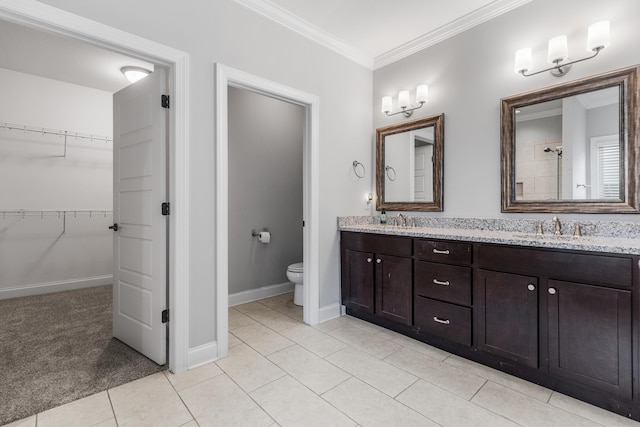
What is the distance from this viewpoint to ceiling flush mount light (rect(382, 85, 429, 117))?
2867 mm

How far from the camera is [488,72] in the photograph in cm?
254

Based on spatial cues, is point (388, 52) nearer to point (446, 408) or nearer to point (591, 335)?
point (591, 335)

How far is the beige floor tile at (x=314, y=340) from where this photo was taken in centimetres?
234

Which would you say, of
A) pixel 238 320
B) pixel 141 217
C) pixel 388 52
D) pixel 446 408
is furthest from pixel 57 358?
pixel 388 52

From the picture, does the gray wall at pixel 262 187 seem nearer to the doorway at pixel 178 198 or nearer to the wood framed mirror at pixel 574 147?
the doorway at pixel 178 198

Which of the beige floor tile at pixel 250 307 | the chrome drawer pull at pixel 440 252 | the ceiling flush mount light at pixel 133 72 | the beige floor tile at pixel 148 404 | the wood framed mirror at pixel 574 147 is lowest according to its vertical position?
the beige floor tile at pixel 148 404

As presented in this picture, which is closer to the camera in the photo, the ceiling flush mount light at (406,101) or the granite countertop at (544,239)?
the granite countertop at (544,239)

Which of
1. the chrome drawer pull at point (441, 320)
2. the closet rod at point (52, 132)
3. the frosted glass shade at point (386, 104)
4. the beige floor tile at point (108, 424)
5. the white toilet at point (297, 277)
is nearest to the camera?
the beige floor tile at point (108, 424)

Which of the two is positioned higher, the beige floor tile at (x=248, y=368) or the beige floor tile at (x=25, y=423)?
the beige floor tile at (x=248, y=368)

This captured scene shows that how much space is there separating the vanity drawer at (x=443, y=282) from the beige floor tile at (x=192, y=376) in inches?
62.7

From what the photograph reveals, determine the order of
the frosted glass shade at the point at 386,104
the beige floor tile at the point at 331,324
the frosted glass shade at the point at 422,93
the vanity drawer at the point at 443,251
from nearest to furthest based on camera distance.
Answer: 1. the vanity drawer at the point at 443,251
2. the beige floor tile at the point at 331,324
3. the frosted glass shade at the point at 422,93
4. the frosted glass shade at the point at 386,104

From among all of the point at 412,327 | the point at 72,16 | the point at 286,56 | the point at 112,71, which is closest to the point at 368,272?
the point at 412,327

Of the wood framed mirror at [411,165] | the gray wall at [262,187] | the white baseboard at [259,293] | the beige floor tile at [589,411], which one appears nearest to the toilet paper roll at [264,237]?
the gray wall at [262,187]

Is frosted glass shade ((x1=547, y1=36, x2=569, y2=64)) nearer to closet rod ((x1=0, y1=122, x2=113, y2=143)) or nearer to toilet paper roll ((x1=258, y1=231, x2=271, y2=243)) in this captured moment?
toilet paper roll ((x1=258, y1=231, x2=271, y2=243))
